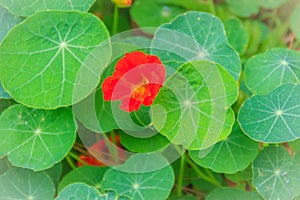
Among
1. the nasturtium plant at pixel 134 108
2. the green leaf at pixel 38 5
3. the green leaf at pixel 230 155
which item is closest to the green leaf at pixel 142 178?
the nasturtium plant at pixel 134 108

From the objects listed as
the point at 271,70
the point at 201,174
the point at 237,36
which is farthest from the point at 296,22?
the point at 201,174

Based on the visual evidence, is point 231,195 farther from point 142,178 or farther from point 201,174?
point 142,178

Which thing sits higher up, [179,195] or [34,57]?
[34,57]

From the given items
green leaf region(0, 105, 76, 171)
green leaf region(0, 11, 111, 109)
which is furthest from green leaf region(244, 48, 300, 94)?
green leaf region(0, 105, 76, 171)

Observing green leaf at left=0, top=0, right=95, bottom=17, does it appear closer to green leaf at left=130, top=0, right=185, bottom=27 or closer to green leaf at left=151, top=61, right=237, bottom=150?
green leaf at left=151, top=61, right=237, bottom=150

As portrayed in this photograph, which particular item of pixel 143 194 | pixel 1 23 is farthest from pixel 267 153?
pixel 1 23

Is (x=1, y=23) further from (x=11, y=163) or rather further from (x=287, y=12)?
(x=287, y=12)
